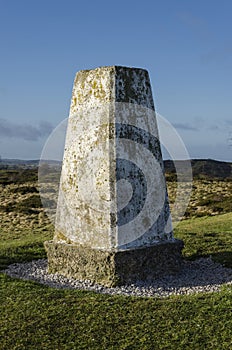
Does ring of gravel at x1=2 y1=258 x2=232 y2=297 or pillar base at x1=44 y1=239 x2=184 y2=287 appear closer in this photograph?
ring of gravel at x1=2 y1=258 x2=232 y2=297

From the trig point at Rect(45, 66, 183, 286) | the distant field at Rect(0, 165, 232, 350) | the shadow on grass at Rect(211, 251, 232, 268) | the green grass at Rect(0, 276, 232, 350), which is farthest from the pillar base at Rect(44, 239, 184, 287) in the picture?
the shadow on grass at Rect(211, 251, 232, 268)

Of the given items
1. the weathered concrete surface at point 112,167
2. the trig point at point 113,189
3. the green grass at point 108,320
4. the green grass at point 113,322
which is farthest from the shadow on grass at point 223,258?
the green grass at point 113,322

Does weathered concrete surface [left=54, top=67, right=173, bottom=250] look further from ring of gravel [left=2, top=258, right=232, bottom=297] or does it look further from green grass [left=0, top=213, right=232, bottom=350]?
green grass [left=0, top=213, right=232, bottom=350]

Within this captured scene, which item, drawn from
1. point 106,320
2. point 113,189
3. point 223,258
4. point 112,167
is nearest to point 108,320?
point 106,320

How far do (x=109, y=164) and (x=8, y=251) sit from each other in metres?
4.90

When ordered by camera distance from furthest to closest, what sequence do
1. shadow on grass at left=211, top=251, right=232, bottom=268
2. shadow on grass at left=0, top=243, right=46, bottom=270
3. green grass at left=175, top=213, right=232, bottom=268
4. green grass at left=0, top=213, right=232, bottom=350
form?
green grass at left=175, top=213, right=232, bottom=268 → shadow on grass at left=0, top=243, right=46, bottom=270 → shadow on grass at left=211, top=251, right=232, bottom=268 → green grass at left=0, top=213, right=232, bottom=350

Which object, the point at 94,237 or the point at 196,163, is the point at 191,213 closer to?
the point at 94,237

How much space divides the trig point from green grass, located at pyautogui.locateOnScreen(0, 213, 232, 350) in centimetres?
116

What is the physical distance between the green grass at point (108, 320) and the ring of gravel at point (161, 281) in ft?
2.08

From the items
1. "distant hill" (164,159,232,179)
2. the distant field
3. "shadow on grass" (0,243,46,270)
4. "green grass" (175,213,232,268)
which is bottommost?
"shadow on grass" (0,243,46,270)

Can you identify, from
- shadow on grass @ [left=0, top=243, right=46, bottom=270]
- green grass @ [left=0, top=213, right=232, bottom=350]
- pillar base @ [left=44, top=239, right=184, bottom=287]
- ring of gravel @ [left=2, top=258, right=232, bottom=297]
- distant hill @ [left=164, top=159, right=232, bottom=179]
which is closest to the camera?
green grass @ [left=0, top=213, right=232, bottom=350]

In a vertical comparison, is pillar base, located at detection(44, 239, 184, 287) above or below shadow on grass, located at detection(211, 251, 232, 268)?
above

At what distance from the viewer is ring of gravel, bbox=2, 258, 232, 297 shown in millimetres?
9172

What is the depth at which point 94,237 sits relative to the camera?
9.60m
